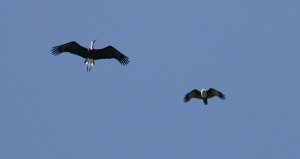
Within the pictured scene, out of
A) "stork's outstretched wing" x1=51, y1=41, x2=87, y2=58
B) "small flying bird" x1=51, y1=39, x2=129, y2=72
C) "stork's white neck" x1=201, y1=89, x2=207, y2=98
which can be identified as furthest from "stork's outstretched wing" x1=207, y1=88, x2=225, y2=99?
"stork's outstretched wing" x1=51, y1=41, x2=87, y2=58

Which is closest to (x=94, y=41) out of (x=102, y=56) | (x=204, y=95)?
(x=102, y=56)

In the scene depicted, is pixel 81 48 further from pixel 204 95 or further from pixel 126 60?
pixel 204 95

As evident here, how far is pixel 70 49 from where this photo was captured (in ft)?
131

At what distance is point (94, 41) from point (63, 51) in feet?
7.35

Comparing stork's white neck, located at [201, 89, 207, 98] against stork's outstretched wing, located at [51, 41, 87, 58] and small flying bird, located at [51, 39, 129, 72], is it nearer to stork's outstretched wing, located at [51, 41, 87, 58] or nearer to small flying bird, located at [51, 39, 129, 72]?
small flying bird, located at [51, 39, 129, 72]

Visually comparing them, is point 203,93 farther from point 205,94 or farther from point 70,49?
point 70,49

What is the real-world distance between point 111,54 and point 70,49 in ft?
6.93

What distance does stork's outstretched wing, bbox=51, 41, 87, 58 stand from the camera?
130ft

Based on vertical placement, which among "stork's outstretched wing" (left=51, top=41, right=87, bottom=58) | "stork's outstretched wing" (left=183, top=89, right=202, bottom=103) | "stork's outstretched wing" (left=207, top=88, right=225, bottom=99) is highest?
"stork's outstretched wing" (left=51, top=41, right=87, bottom=58)

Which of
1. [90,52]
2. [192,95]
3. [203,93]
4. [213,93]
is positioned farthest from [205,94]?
[90,52]

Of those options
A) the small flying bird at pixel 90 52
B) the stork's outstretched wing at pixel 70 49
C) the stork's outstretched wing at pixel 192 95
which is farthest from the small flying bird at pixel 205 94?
the stork's outstretched wing at pixel 70 49

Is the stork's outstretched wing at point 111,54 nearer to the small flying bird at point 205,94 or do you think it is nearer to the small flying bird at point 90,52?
the small flying bird at point 90,52

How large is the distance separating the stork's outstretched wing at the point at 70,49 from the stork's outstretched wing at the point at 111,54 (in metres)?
0.71

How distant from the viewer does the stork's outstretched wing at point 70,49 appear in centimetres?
3975
